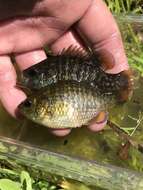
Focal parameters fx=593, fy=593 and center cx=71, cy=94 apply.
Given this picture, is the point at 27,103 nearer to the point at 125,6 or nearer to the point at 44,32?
the point at 44,32

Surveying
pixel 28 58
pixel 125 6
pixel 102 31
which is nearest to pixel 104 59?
pixel 102 31

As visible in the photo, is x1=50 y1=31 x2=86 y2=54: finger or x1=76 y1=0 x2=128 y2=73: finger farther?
x1=50 y1=31 x2=86 y2=54: finger

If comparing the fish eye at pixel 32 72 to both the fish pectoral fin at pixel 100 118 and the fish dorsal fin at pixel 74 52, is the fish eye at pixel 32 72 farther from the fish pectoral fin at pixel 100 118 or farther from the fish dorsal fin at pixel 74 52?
the fish pectoral fin at pixel 100 118

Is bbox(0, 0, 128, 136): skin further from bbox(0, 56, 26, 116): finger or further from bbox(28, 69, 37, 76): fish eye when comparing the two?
bbox(28, 69, 37, 76): fish eye

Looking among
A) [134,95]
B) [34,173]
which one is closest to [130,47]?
[134,95]

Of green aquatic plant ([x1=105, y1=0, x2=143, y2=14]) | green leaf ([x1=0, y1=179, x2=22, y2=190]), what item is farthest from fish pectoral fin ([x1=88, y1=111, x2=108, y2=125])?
green aquatic plant ([x1=105, y1=0, x2=143, y2=14])

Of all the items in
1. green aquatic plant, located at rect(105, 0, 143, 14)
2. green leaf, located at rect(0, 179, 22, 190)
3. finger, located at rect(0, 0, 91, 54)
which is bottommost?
green leaf, located at rect(0, 179, 22, 190)

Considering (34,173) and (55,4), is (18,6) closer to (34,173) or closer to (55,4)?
(55,4)
